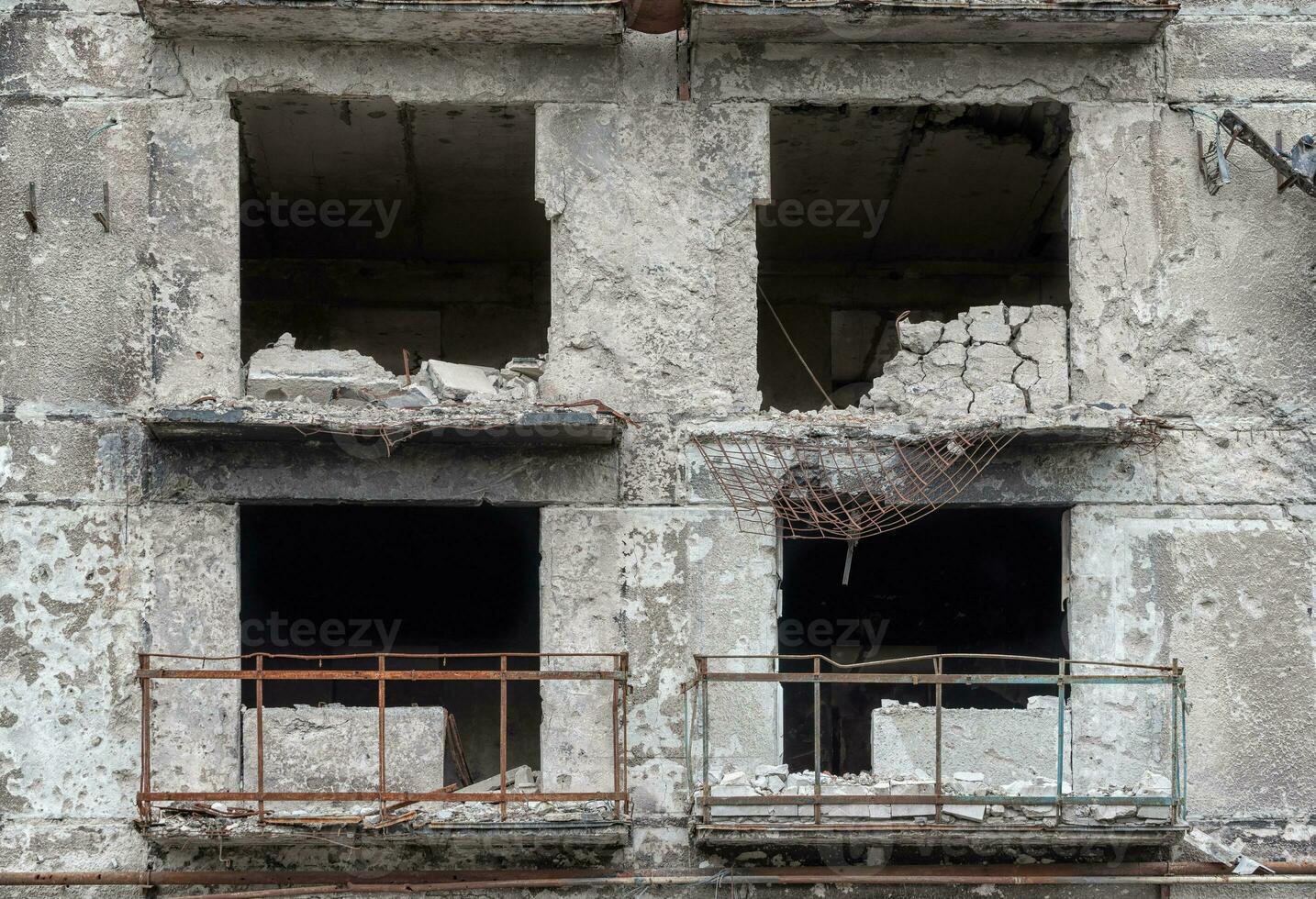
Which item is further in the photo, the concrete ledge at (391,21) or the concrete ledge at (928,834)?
the concrete ledge at (391,21)

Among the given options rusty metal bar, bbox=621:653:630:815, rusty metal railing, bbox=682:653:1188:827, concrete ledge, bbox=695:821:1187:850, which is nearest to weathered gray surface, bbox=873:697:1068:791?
rusty metal railing, bbox=682:653:1188:827

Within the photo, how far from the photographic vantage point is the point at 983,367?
31.8 ft

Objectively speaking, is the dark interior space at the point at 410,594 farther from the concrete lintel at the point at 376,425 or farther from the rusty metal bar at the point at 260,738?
the rusty metal bar at the point at 260,738

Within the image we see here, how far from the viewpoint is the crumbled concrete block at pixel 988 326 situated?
973cm

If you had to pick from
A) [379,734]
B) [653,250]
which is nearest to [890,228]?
[653,250]

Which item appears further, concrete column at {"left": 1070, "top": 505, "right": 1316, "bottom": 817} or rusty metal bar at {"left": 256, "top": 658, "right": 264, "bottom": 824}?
concrete column at {"left": 1070, "top": 505, "right": 1316, "bottom": 817}

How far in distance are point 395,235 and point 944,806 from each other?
6.93 metres

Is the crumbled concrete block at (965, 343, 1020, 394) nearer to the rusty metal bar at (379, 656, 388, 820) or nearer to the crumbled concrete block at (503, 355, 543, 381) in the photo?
the crumbled concrete block at (503, 355, 543, 381)

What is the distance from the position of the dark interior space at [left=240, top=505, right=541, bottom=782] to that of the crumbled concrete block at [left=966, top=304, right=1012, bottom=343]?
4.51 meters

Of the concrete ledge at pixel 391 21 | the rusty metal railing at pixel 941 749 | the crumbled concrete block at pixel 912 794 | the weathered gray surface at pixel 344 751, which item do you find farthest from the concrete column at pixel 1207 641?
the concrete ledge at pixel 391 21

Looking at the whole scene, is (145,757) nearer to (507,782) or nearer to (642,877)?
(507,782)

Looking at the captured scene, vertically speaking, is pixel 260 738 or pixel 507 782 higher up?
pixel 260 738

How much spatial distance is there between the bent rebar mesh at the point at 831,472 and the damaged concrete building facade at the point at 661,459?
0.09ft

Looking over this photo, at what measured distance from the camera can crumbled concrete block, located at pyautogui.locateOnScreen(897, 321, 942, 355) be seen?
9.77 m
